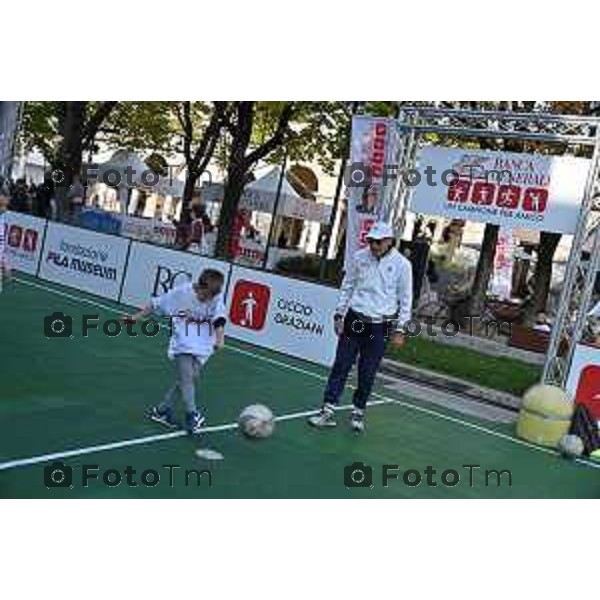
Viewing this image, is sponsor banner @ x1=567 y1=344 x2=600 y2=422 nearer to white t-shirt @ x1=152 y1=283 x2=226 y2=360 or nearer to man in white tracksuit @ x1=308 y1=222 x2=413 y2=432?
man in white tracksuit @ x1=308 y1=222 x2=413 y2=432

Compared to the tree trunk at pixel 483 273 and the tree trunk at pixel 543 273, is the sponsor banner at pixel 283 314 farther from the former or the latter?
the tree trunk at pixel 543 273

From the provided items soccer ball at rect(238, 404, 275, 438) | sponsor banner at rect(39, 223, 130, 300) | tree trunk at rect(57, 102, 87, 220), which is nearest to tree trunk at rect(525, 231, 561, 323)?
sponsor banner at rect(39, 223, 130, 300)

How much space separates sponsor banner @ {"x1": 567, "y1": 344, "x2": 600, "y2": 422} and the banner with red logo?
13.3 ft

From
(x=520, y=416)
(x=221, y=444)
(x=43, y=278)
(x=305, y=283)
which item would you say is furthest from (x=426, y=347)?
(x=221, y=444)

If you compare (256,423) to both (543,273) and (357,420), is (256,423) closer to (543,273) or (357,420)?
(357,420)

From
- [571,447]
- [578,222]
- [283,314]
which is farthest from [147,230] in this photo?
[571,447]

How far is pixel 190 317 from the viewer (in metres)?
7.79

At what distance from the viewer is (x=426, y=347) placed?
53.5 feet

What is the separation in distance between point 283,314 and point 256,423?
544cm

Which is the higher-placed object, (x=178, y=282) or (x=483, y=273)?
(x=483, y=273)

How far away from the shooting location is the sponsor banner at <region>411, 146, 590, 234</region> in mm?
12070

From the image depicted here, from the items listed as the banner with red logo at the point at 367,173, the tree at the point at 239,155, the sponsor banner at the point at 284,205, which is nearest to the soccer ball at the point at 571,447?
the banner with red logo at the point at 367,173

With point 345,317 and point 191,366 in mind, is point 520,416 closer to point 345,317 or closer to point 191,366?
point 345,317

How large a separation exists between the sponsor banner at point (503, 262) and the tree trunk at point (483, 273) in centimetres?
30
